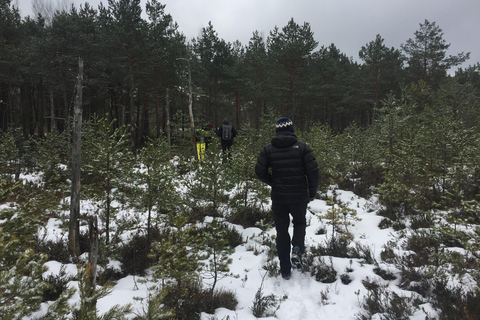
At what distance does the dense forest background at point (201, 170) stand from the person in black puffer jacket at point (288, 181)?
0.70 m

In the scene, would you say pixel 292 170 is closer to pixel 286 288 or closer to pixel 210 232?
pixel 286 288

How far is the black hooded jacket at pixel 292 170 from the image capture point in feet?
12.2

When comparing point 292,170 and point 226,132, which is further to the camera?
point 226,132

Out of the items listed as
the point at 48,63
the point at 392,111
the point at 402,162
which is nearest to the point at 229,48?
the point at 48,63

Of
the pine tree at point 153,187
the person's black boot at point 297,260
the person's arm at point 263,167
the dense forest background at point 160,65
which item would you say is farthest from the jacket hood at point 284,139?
the dense forest background at point 160,65

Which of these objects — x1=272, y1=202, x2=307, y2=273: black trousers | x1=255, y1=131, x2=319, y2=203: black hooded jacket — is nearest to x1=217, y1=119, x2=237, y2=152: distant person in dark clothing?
x1=255, y1=131, x2=319, y2=203: black hooded jacket

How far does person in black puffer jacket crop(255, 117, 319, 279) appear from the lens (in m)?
3.72

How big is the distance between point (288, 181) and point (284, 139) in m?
0.63

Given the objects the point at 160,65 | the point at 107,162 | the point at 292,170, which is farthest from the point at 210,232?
the point at 160,65

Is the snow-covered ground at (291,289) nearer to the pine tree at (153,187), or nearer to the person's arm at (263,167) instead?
the pine tree at (153,187)

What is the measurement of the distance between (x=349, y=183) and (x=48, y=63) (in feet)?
55.8

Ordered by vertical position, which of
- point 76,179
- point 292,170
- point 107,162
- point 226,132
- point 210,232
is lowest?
point 210,232

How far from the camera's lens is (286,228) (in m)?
3.82

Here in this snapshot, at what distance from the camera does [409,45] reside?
78.1 feet
